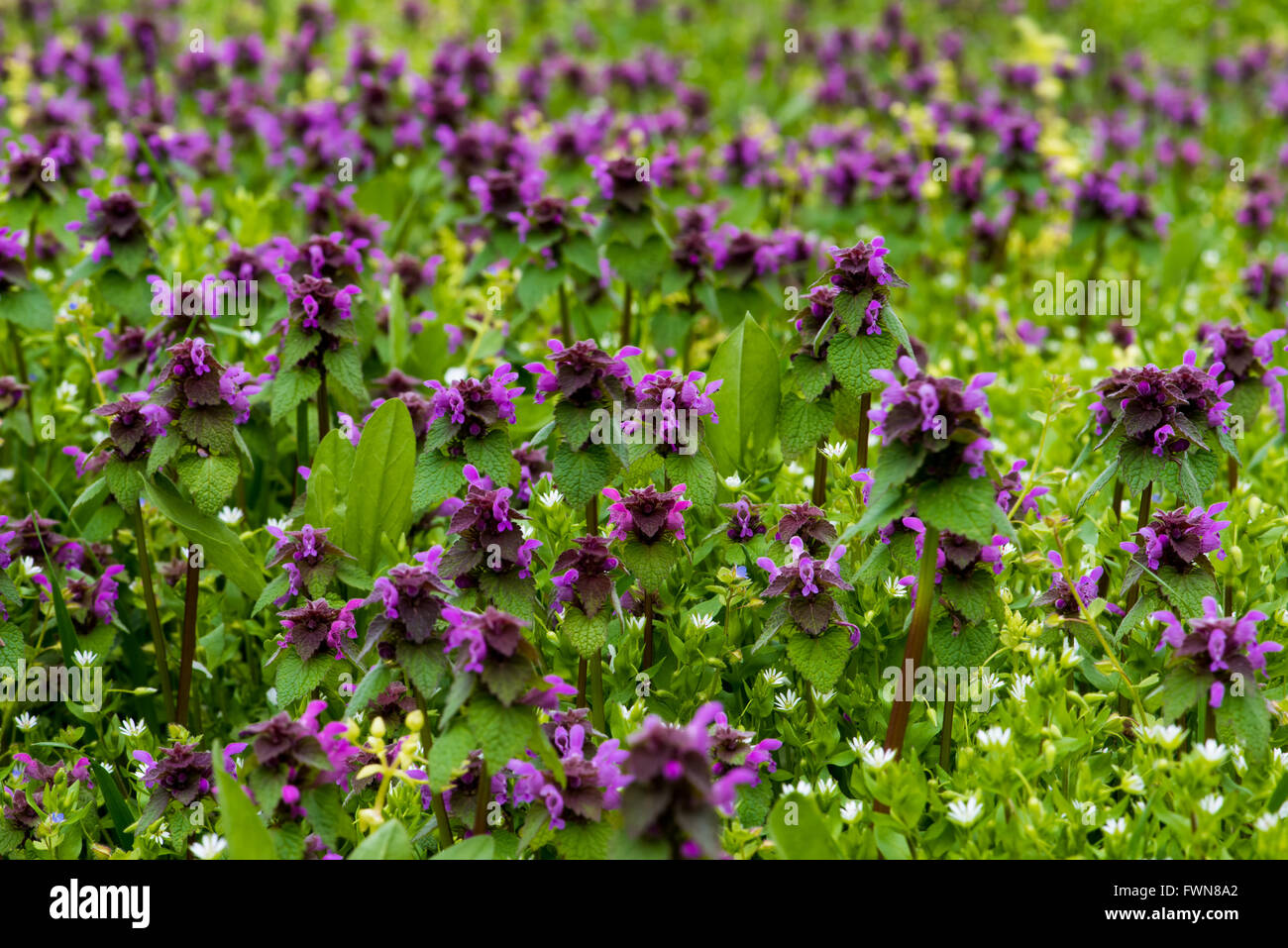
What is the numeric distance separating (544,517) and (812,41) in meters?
6.92

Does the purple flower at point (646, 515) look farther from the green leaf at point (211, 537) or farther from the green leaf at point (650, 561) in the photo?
the green leaf at point (211, 537)

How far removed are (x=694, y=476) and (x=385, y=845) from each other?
1030mm

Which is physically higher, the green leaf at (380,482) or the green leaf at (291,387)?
the green leaf at (291,387)

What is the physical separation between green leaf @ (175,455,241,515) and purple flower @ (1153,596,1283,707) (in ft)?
6.74

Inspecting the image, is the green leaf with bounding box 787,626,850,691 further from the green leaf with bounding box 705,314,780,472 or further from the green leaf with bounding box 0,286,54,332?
the green leaf with bounding box 0,286,54,332

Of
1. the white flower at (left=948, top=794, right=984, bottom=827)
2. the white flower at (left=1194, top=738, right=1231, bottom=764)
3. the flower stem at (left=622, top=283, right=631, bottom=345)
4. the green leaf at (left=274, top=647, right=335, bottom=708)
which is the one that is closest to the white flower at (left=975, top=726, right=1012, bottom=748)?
the white flower at (left=948, top=794, right=984, bottom=827)

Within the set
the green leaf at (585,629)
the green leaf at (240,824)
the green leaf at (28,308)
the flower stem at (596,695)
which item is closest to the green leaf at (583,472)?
the green leaf at (585,629)

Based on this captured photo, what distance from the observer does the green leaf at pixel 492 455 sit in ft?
9.06

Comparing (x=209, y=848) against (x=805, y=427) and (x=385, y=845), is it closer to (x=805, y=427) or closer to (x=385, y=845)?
(x=385, y=845)

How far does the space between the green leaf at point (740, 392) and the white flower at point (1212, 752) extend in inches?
57.2

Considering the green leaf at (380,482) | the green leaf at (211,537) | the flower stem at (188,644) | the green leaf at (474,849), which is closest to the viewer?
the green leaf at (474,849)

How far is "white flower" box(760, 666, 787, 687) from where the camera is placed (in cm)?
285
